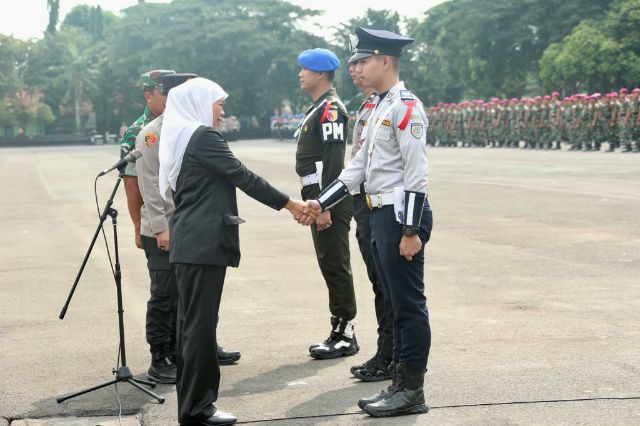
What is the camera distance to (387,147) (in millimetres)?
5520

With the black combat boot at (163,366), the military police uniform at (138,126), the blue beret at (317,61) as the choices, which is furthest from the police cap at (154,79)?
the black combat boot at (163,366)

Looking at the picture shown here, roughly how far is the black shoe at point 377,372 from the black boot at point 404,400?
65cm

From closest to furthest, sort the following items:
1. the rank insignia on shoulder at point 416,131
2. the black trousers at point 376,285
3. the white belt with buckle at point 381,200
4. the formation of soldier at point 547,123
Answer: the rank insignia on shoulder at point 416,131
the white belt with buckle at point 381,200
the black trousers at point 376,285
the formation of soldier at point 547,123

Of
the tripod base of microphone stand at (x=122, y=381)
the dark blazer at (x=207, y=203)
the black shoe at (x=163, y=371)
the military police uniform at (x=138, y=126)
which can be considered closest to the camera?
the dark blazer at (x=207, y=203)

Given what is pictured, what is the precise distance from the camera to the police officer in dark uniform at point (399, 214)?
17.6ft

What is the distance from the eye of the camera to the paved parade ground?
5660mm

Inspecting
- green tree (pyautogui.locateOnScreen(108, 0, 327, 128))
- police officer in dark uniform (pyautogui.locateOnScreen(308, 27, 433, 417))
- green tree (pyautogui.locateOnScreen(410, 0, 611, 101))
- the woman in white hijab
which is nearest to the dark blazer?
the woman in white hijab

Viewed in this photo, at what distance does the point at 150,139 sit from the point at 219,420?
1890mm

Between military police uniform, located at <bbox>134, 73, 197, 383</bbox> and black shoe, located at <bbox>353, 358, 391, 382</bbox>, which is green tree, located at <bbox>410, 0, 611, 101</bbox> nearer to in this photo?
military police uniform, located at <bbox>134, 73, 197, 383</bbox>

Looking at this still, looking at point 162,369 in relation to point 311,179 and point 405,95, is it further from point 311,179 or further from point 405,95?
point 405,95

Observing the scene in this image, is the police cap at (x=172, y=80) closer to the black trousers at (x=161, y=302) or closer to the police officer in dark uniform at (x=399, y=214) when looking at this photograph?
the black trousers at (x=161, y=302)

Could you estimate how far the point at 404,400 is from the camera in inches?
213

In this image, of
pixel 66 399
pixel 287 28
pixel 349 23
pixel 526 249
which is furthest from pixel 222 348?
pixel 287 28

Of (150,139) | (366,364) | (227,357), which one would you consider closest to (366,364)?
(366,364)
